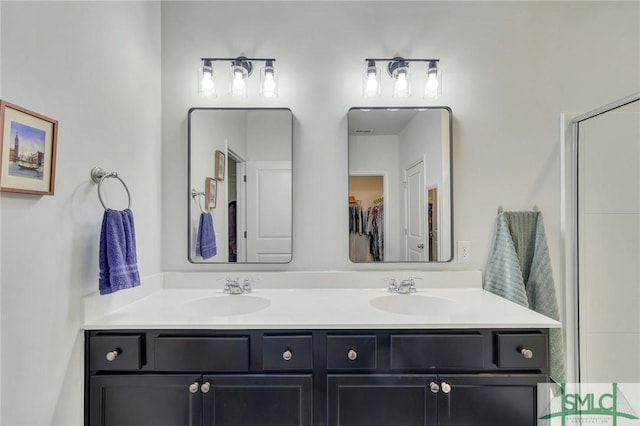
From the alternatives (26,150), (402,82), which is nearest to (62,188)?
(26,150)

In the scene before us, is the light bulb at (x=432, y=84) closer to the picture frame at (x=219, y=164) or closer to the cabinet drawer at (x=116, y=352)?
the picture frame at (x=219, y=164)

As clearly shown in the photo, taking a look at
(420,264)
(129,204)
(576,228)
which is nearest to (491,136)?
(576,228)

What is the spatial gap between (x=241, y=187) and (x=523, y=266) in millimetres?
1650

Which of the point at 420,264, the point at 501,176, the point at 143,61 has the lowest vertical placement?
the point at 420,264

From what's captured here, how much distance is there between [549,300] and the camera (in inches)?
60.6

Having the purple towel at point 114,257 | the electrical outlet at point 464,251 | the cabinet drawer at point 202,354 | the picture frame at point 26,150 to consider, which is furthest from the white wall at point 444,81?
the picture frame at point 26,150

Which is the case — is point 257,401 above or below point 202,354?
below

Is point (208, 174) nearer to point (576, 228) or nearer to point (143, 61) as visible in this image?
point (143, 61)

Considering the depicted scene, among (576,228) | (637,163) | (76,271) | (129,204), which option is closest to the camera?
(76,271)

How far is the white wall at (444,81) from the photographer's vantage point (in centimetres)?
170

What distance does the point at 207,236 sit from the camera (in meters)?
1.71

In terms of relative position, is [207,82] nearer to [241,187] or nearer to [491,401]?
[241,187]

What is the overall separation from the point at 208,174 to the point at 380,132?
1.02 m

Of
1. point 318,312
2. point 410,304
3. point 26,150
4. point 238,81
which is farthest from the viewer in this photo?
point 238,81
